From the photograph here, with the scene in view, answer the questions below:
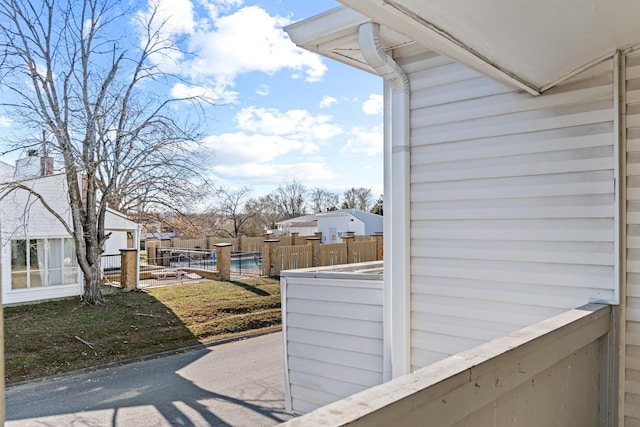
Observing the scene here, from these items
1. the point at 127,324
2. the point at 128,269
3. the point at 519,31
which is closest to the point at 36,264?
the point at 128,269

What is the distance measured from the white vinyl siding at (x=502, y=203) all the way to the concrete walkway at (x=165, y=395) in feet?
11.9

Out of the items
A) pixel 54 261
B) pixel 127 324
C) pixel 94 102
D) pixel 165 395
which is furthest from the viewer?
pixel 54 261

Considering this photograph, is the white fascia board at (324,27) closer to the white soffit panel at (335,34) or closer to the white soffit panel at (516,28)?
the white soffit panel at (335,34)

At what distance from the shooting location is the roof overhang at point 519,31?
1479 mm

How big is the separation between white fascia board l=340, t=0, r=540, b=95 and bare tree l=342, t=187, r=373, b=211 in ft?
113

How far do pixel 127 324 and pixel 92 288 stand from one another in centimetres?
210

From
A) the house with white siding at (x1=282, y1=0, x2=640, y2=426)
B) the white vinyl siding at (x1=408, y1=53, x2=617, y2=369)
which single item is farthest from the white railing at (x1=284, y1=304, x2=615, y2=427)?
the white vinyl siding at (x1=408, y1=53, x2=617, y2=369)

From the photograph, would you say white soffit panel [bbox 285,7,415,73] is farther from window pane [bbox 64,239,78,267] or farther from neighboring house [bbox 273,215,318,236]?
neighboring house [bbox 273,215,318,236]

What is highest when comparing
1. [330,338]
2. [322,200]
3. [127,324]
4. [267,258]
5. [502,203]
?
[322,200]

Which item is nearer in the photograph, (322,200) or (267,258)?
(267,258)

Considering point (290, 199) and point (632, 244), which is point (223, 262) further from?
point (290, 199)

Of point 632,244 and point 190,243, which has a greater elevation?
point 632,244

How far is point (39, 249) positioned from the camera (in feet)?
37.6

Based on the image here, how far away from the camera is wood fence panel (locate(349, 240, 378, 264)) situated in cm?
1582
